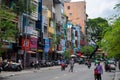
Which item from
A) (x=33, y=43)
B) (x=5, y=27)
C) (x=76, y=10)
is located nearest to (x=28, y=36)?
(x=33, y=43)

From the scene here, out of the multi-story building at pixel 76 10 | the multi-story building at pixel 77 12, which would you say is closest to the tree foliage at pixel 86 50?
the multi-story building at pixel 77 12

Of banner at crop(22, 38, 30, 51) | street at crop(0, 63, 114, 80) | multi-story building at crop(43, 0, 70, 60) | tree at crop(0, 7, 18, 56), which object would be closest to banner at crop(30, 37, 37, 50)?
banner at crop(22, 38, 30, 51)

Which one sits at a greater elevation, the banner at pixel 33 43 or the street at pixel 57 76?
the banner at pixel 33 43

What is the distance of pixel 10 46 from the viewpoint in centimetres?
5528

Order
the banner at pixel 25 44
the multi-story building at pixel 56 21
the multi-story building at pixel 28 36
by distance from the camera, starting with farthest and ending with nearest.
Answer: the multi-story building at pixel 56 21 → the multi-story building at pixel 28 36 → the banner at pixel 25 44

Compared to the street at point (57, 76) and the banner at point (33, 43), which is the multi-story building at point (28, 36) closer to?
the banner at point (33, 43)

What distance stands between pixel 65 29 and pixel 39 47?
35922mm

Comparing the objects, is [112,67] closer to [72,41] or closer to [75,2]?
[72,41]

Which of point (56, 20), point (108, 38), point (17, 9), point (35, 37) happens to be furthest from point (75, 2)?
point (108, 38)

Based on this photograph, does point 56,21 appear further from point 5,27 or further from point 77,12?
point 77,12

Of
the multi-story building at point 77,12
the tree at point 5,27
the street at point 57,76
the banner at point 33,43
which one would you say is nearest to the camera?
the street at point 57,76

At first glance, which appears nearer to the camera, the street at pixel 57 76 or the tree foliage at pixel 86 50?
the street at pixel 57 76

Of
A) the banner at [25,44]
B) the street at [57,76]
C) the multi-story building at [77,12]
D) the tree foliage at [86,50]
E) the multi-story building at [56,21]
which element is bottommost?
the street at [57,76]

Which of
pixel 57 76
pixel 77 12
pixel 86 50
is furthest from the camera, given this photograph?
pixel 77 12
